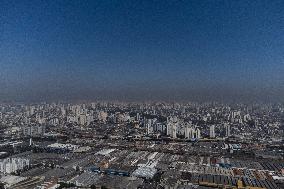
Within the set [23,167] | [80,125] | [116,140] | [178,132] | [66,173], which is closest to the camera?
[66,173]

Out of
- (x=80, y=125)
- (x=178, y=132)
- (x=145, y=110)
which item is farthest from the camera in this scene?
(x=145, y=110)

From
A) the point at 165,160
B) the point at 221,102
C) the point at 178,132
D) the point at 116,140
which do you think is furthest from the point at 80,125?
the point at 221,102

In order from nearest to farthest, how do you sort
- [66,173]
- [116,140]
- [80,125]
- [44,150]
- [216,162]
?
[66,173] < [216,162] < [44,150] < [116,140] < [80,125]

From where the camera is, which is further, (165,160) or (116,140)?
(116,140)

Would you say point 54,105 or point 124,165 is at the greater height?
point 54,105

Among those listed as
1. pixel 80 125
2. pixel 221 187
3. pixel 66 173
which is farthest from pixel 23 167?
pixel 80 125

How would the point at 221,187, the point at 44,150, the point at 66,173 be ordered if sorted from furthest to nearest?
the point at 44,150, the point at 66,173, the point at 221,187

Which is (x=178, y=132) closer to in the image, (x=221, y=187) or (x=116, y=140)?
(x=116, y=140)

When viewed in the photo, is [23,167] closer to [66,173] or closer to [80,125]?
[66,173]

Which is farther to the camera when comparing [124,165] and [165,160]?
[165,160]
